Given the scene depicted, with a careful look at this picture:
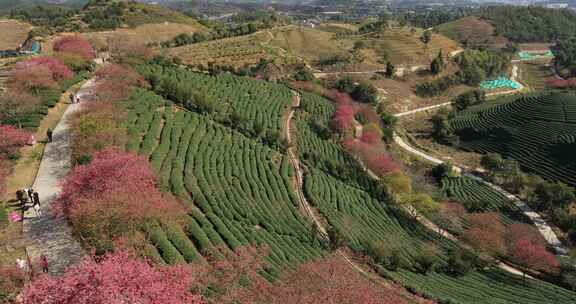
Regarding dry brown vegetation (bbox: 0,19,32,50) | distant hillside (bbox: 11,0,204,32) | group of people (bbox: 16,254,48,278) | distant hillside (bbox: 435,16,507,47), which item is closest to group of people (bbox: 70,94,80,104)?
group of people (bbox: 16,254,48,278)

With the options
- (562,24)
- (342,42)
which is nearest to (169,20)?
(342,42)

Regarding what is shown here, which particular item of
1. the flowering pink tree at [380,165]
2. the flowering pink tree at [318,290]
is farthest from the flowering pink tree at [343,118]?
the flowering pink tree at [318,290]

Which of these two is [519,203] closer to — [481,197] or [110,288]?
[481,197]

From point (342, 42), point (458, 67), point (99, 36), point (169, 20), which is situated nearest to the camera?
point (99, 36)

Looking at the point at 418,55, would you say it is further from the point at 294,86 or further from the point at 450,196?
the point at 450,196

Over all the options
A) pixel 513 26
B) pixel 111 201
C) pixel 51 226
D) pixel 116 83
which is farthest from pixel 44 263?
pixel 513 26

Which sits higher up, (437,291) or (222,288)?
(222,288)

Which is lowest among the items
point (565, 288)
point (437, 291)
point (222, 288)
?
point (565, 288)
